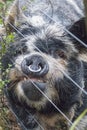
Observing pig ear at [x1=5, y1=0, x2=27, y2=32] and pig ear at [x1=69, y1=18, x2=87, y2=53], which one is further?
pig ear at [x1=5, y1=0, x2=27, y2=32]

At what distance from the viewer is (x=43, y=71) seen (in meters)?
3.89

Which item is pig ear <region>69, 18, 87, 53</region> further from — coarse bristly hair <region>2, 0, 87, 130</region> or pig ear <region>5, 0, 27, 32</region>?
pig ear <region>5, 0, 27, 32</region>

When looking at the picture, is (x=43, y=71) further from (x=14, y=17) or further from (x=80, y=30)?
(x=14, y=17)

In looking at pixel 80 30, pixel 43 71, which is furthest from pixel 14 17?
pixel 43 71

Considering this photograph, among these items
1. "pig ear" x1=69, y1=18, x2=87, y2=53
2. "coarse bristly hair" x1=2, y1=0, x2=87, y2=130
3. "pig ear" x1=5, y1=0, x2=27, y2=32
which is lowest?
"coarse bristly hair" x1=2, y1=0, x2=87, y2=130

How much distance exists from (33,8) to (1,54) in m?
0.87

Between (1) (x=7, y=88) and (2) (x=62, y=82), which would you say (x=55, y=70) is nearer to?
Result: (2) (x=62, y=82)

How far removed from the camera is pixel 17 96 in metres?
4.36

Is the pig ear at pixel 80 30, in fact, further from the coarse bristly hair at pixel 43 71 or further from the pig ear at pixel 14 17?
the pig ear at pixel 14 17

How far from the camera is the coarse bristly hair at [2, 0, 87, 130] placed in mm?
4020

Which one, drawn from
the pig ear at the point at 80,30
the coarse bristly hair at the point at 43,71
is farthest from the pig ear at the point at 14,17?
the pig ear at the point at 80,30

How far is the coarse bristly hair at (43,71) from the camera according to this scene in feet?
13.2

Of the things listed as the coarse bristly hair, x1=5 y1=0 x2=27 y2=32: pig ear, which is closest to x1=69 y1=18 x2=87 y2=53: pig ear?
the coarse bristly hair

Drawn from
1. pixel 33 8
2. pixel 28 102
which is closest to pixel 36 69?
pixel 28 102
